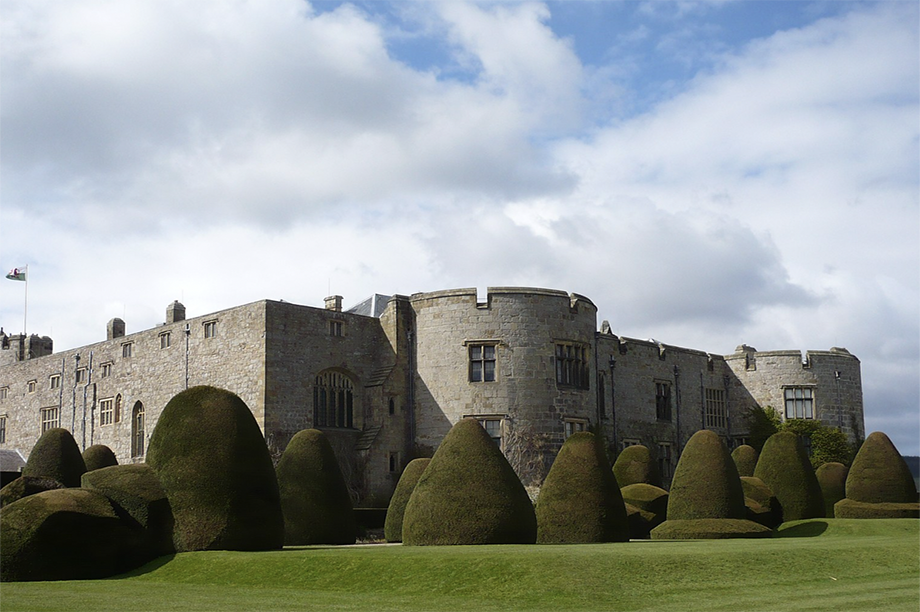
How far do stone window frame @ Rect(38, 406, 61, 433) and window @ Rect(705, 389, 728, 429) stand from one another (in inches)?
1177

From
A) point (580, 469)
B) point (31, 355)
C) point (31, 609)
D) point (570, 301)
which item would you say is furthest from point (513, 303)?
point (31, 355)

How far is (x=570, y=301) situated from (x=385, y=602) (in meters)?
25.5

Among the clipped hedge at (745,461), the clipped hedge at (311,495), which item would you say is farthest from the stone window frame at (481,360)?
the clipped hedge at (311,495)

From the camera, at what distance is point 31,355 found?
5462 centimetres

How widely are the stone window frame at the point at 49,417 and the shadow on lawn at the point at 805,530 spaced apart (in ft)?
107

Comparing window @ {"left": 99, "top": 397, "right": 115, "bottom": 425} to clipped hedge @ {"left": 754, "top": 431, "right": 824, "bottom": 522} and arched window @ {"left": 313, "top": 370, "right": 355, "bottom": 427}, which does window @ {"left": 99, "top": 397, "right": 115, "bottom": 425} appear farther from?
clipped hedge @ {"left": 754, "top": 431, "right": 824, "bottom": 522}

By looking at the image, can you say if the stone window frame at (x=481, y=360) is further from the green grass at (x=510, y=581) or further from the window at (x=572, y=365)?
the green grass at (x=510, y=581)

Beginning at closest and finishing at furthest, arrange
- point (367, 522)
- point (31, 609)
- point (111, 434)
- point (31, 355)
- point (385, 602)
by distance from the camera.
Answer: point (31, 609) → point (385, 602) → point (367, 522) → point (111, 434) → point (31, 355)

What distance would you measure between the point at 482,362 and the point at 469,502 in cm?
1759

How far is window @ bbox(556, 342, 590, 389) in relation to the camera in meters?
38.3

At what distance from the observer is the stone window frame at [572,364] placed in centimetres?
3828

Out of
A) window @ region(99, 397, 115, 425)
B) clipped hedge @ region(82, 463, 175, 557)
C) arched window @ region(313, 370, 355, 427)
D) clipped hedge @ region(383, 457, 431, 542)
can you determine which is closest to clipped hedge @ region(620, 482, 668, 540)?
clipped hedge @ region(383, 457, 431, 542)

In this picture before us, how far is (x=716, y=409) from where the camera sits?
49938 millimetres

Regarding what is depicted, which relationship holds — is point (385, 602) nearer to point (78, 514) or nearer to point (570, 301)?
point (78, 514)
